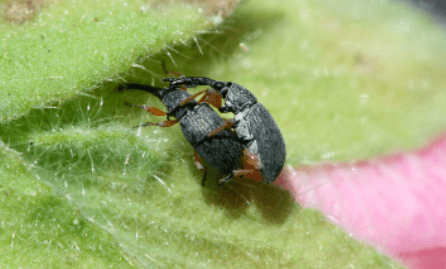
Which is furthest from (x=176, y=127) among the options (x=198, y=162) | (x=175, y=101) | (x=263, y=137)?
(x=263, y=137)

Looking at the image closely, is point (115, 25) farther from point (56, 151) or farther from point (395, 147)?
point (395, 147)

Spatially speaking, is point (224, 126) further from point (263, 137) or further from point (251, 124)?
point (263, 137)

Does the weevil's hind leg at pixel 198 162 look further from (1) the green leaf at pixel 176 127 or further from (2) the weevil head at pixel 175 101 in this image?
(2) the weevil head at pixel 175 101

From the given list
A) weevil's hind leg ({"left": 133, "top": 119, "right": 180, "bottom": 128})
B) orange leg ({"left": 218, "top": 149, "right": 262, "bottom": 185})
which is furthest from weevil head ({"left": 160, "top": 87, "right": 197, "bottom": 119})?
orange leg ({"left": 218, "top": 149, "right": 262, "bottom": 185})

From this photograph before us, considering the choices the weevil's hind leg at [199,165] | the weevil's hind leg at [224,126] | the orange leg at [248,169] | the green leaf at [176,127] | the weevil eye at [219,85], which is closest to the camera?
the green leaf at [176,127]

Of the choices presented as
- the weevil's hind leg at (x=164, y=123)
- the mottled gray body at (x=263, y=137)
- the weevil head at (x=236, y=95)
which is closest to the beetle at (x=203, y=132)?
the weevil's hind leg at (x=164, y=123)

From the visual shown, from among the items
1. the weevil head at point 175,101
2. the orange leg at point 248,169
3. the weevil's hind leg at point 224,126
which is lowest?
the orange leg at point 248,169

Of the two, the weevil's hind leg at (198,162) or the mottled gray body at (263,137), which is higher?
the weevil's hind leg at (198,162)
